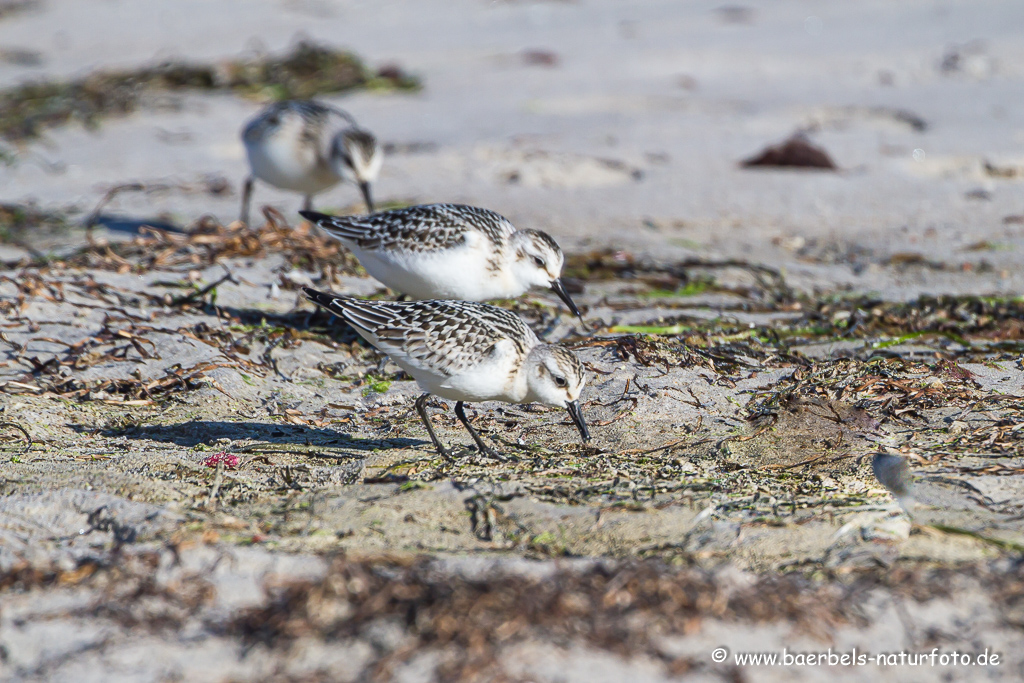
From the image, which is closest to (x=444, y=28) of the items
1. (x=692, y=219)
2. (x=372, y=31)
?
(x=372, y=31)

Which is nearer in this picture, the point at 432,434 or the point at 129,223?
the point at 432,434

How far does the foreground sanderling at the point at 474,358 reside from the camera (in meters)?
4.11

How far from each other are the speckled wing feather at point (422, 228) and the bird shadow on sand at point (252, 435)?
1.16 meters

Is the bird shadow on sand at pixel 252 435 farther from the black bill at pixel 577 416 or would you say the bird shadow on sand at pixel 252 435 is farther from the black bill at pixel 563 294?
the black bill at pixel 563 294

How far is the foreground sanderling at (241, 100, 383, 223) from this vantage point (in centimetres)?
729

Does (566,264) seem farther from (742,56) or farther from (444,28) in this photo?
(444,28)

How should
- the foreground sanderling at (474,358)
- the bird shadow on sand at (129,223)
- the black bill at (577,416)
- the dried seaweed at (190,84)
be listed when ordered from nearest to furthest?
the foreground sanderling at (474,358), the black bill at (577,416), the bird shadow on sand at (129,223), the dried seaweed at (190,84)

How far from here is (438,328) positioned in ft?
13.9

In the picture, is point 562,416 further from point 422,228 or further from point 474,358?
point 422,228

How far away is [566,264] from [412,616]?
426 cm

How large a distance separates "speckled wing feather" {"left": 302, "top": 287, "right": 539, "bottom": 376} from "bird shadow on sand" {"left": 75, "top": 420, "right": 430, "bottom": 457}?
1.38 ft

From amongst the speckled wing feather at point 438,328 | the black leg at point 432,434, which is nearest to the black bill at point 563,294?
the speckled wing feather at point 438,328

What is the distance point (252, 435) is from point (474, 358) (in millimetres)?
1063

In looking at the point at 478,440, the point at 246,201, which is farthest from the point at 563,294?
the point at 246,201
